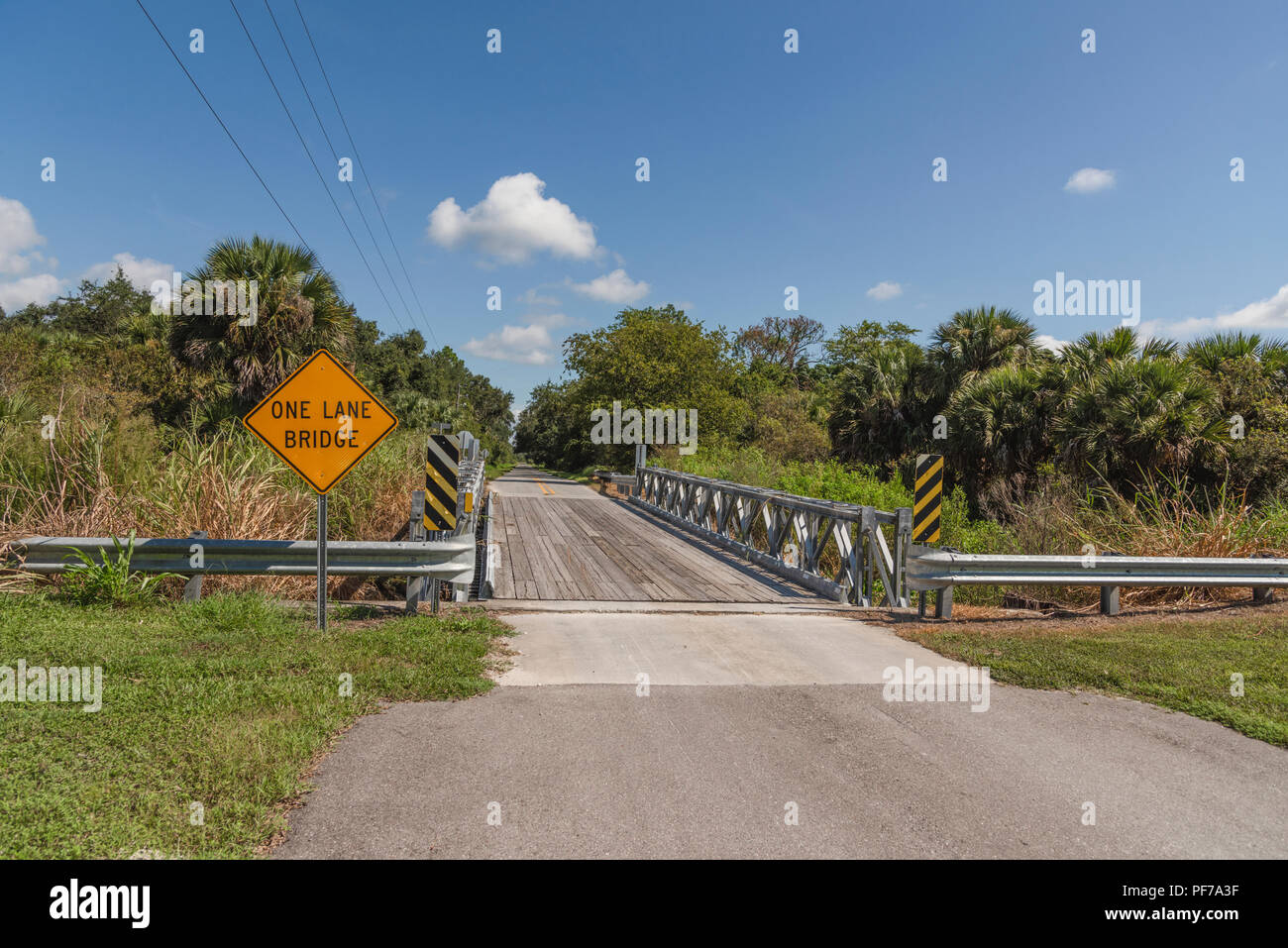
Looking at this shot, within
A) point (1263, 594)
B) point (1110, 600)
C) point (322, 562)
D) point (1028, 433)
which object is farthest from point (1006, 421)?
point (322, 562)

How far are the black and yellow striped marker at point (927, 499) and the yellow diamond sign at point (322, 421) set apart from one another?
5849 millimetres

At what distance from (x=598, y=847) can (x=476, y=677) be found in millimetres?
2686

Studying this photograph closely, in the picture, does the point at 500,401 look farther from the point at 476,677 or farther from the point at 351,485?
the point at 476,677

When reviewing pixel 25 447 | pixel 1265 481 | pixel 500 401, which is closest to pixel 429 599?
pixel 25 447

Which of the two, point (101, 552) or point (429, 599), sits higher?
point (101, 552)

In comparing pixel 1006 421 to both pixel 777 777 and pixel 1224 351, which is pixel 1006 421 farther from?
pixel 777 777

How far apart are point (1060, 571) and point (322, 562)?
7.57 meters

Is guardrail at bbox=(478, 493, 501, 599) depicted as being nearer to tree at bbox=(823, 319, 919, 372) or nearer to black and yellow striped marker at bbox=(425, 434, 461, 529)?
black and yellow striped marker at bbox=(425, 434, 461, 529)

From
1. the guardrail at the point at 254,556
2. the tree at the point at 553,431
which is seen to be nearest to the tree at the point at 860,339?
the tree at the point at 553,431

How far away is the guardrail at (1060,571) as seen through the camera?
8.19 metres

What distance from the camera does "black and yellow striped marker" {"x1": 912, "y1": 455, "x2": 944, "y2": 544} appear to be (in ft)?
28.9

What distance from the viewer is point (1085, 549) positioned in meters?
8.84

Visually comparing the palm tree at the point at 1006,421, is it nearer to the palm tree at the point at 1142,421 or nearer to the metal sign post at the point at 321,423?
the palm tree at the point at 1142,421

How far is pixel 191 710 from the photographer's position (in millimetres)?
4512
